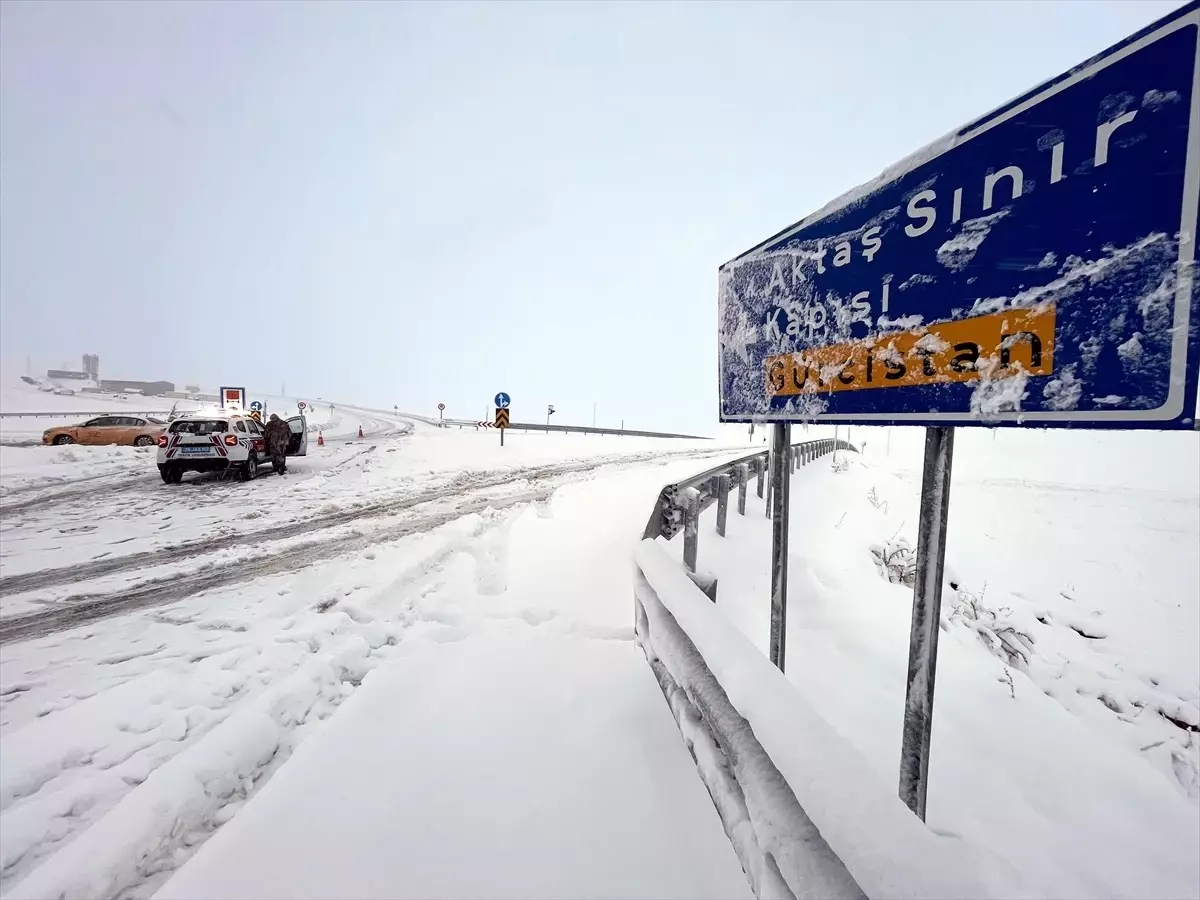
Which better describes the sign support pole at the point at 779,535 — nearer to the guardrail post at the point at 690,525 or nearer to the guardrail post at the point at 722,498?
the guardrail post at the point at 690,525

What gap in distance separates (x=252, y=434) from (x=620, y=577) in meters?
11.8

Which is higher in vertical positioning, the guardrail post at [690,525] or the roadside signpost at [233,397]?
the roadside signpost at [233,397]

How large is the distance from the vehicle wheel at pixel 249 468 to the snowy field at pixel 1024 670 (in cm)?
1143

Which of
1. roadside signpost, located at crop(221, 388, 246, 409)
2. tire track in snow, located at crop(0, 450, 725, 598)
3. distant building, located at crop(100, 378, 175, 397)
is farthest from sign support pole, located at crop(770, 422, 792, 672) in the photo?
distant building, located at crop(100, 378, 175, 397)

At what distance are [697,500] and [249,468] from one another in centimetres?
1252

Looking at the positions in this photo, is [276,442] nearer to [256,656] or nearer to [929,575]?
[256,656]

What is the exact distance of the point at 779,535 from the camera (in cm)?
275

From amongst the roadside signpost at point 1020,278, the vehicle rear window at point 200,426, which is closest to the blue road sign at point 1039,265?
the roadside signpost at point 1020,278

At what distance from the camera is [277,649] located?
4.05 metres

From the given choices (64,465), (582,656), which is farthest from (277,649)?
(64,465)

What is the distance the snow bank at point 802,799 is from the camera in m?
1.15

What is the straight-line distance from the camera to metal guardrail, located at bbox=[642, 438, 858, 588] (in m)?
4.36

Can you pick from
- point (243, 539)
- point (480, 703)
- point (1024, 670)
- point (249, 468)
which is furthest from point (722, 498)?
point (249, 468)

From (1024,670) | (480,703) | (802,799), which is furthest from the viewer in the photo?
(1024,670)
